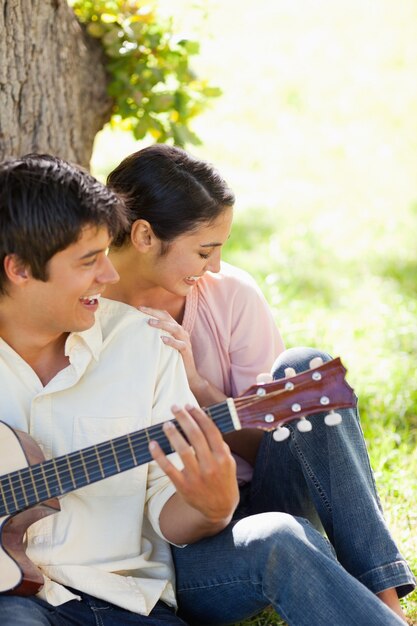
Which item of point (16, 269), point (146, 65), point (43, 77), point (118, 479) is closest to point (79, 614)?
point (118, 479)

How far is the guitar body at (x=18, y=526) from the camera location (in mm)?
2084

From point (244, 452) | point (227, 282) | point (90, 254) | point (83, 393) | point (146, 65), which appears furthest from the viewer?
point (146, 65)

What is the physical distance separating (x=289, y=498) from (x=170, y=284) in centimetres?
73

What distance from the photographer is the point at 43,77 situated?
3240 mm

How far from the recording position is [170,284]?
8.96ft

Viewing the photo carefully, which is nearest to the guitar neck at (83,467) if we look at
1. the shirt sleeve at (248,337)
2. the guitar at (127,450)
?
the guitar at (127,450)

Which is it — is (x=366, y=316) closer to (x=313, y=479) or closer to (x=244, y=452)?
(x=244, y=452)

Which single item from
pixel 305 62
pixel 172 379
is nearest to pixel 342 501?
pixel 172 379

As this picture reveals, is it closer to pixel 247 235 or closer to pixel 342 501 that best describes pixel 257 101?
pixel 247 235

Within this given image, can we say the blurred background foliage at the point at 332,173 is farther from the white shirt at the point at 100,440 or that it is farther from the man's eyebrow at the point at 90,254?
the man's eyebrow at the point at 90,254

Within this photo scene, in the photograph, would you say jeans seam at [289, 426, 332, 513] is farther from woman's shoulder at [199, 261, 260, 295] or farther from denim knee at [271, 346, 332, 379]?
woman's shoulder at [199, 261, 260, 295]

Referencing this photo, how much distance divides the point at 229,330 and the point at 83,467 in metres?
0.84

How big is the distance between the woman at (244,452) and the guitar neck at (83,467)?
13.8 inches

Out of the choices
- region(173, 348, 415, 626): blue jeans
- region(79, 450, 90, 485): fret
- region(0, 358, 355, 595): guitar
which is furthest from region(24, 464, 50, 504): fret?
region(173, 348, 415, 626): blue jeans
